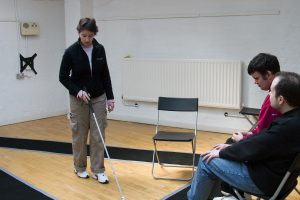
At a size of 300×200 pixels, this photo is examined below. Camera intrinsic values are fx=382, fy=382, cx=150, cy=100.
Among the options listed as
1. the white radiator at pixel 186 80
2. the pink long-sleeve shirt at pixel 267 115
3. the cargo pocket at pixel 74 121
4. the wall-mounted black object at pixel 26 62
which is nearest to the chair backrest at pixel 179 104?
the cargo pocket at pixel 74 121

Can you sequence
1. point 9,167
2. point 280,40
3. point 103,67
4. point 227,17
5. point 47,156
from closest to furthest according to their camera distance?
1. point 103,67
2. point 9,167
3. point 47,156
4. point 280,40
5. point 227,17

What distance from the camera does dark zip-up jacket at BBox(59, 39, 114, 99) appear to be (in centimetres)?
321

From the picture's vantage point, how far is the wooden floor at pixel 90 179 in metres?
3.18

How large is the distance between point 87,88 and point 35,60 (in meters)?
3.05

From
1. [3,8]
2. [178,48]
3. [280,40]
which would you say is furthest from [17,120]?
[280,40]

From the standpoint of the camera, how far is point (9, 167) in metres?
3.83

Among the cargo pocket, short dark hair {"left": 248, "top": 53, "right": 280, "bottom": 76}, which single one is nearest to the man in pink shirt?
short dark hair {"left": 248, "top": 53, "right": 280, "bottom": 76}

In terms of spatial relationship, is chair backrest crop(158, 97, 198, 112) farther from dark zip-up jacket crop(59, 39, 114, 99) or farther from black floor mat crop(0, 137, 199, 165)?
dark zip-up jacket crop(59, 39, 114, 99)

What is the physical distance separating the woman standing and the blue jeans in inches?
51.4

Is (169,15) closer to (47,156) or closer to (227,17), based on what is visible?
(227,17)

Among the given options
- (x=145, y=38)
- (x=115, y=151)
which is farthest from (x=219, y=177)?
(x=145, y=38)

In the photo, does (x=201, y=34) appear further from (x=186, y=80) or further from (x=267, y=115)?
(x=267, y=115)

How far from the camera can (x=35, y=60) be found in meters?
5.96

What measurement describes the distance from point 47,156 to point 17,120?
6.36 feet
